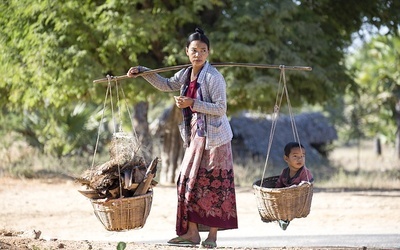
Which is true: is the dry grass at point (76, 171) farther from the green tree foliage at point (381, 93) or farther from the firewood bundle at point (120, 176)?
the firewood bundle at point (120, 176)

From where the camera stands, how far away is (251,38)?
1259cm

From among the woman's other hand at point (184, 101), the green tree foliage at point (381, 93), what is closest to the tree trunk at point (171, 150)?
the woman's other hand at point (184, 101)

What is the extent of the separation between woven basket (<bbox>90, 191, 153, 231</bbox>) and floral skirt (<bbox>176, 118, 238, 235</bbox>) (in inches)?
15.8

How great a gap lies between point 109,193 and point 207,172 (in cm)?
85

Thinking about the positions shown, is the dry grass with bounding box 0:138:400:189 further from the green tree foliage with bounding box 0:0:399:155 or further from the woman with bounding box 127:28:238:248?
the woman with bounding box 127:28:238:248

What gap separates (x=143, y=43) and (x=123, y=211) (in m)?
7.00

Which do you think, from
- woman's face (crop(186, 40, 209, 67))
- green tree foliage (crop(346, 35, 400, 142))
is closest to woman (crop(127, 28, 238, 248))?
woman's face (crop(186, 40, 209, 67))

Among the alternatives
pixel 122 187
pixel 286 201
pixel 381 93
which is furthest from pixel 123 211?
pixel 381 93

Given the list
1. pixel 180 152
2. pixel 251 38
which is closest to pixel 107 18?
pixel 251 38

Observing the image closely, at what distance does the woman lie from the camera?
636 centimetres

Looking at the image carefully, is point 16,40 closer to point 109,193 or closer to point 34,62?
point 34,62

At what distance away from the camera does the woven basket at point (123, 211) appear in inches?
238

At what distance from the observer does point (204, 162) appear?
21.1ft

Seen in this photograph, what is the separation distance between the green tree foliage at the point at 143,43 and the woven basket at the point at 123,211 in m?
6.27
